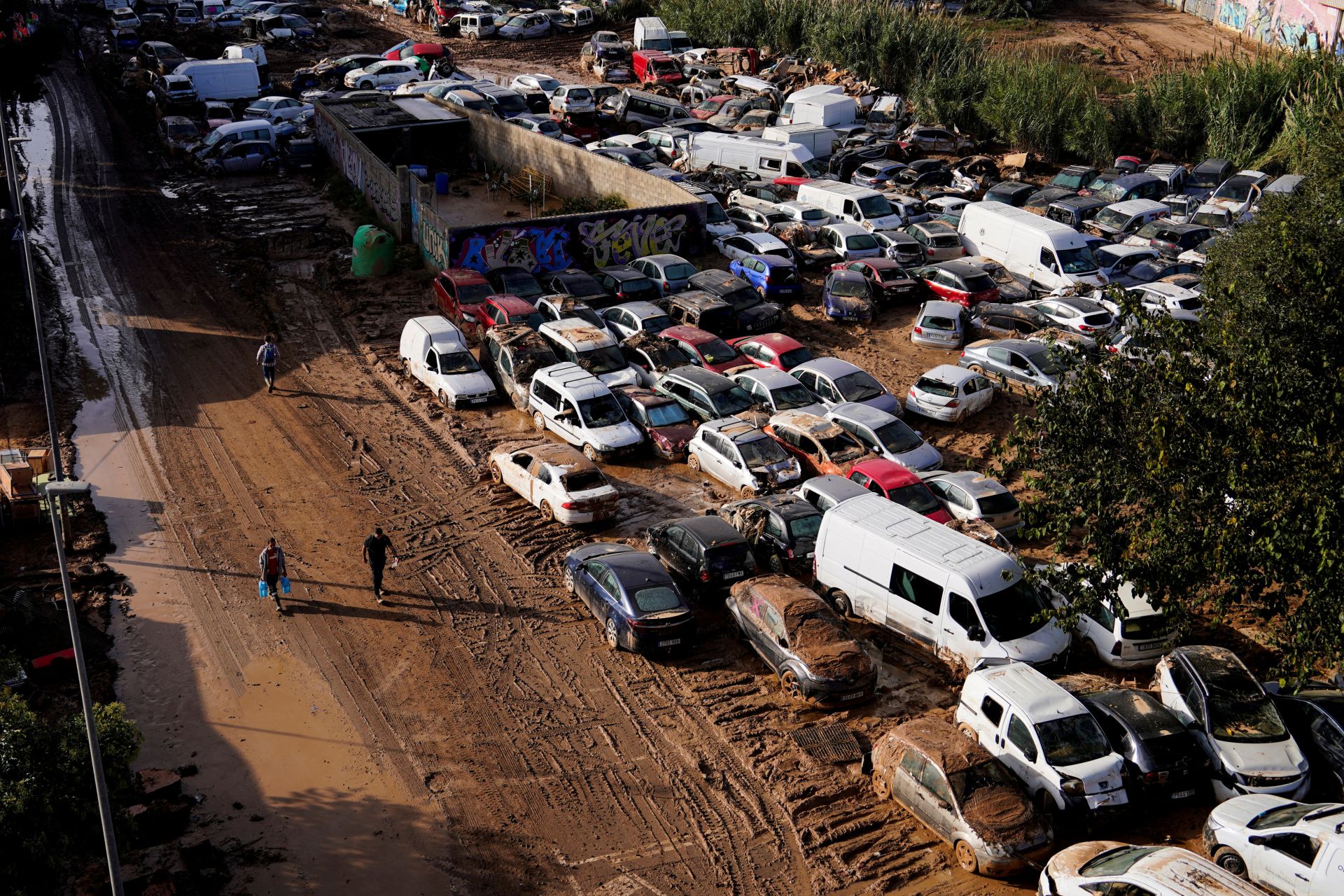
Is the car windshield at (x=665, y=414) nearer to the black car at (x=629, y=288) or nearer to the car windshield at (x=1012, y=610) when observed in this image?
the black car at (x=629, y=288)

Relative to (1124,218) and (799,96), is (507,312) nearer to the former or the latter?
(1124,218)

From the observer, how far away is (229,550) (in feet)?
63.4

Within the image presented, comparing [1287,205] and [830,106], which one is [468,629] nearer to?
[1287,205]

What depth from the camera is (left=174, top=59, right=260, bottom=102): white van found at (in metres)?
47.6

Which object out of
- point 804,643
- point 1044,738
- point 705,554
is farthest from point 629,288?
point 1044,738

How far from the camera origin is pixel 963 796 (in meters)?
13.4

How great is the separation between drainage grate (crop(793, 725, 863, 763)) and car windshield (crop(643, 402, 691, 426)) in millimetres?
8872

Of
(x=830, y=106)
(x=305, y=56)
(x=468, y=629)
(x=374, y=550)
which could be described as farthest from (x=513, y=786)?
(x=305, y=56)

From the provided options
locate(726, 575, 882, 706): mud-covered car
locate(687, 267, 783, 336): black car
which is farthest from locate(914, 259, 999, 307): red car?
locate(726, 575, 882, 706): mud-covered car

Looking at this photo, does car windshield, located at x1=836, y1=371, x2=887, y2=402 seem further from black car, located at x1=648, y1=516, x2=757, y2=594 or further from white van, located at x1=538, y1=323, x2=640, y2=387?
black car, located at x1=648, y1=516, x2=757, y2=594

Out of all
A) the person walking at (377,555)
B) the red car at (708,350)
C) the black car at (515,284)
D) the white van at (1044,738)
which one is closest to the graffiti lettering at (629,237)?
the black car at (515,284)

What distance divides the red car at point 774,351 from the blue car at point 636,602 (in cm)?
807

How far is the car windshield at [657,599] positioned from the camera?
55.1 ft

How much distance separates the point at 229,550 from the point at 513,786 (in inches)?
304
